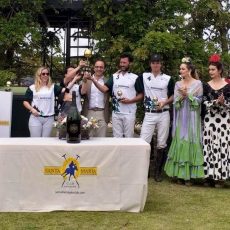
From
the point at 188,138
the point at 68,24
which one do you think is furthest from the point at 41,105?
the point at 68,24

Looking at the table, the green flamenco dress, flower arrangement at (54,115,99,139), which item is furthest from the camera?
the green flamenco dress

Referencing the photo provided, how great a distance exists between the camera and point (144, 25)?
25.2ft

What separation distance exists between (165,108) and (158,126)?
0.81 feet

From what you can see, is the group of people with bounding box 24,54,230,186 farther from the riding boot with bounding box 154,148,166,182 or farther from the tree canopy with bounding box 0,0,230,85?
the tree canopy with bounding box 0,0,230,85

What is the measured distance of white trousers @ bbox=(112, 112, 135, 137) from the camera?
6.29 m

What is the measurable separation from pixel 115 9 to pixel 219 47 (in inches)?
73.1

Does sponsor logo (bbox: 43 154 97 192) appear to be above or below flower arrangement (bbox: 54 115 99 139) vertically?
below

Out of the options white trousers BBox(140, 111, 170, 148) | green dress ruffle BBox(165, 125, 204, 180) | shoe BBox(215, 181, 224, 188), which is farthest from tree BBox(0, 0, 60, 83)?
shoe BBox(215, 181, 224, 188)

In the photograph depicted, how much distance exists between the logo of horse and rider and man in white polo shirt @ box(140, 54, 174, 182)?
1822 millimetres

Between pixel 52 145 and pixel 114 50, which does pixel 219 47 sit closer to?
pixel 114 50

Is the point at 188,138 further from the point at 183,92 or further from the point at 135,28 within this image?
the point at 135,28

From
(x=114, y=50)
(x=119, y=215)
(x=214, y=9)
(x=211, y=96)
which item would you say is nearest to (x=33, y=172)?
(x=119, y=215)

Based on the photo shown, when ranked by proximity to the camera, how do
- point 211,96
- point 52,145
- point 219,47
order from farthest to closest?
point 219,47 → point 211,96 → point 52,145

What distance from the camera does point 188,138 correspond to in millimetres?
6109
